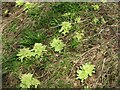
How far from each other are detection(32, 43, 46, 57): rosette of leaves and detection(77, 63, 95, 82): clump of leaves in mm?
499

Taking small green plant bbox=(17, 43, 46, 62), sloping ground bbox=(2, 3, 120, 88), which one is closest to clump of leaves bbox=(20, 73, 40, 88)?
sloping ground bbox=(2, 3, 120, 88)

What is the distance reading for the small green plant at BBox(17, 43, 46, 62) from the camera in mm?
3133

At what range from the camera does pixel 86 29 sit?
3324 mm

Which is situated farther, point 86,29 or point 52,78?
point 86,29

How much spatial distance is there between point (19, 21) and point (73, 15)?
0.72 metres

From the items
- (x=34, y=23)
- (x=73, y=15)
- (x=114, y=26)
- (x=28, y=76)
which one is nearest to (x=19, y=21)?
(x=34, y=23)

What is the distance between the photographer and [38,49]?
3.15 m

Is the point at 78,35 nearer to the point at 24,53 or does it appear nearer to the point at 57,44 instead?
the point at 57,44

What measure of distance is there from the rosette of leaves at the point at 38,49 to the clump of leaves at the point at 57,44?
0.36ft

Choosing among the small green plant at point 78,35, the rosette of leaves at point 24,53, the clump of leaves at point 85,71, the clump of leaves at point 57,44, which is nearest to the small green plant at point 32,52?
the rosette of leaves at point 24,53

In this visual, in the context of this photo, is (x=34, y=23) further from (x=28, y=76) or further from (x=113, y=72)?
(x=113, y=72)

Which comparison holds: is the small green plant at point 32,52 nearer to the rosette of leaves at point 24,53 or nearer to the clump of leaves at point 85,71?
the rosette of leaves at point 24,53

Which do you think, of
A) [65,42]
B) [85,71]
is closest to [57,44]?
[65,42]

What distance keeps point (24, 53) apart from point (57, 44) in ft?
1.26
